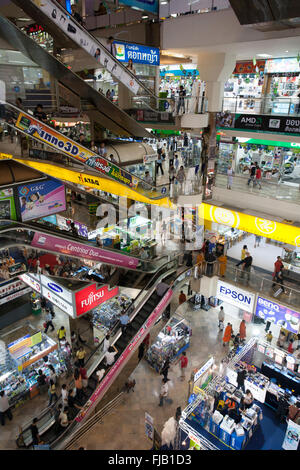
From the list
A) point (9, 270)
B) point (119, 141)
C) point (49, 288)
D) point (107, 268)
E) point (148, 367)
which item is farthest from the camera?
point (119, 141)

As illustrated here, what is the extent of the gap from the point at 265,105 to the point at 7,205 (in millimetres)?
8892

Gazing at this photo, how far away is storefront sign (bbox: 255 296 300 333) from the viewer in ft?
35.0

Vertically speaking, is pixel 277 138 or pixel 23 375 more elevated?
pixel 277 138

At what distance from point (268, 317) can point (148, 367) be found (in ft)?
17.0

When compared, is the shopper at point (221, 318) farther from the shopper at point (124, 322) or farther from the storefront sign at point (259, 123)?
the storefront sign at point (259, 123)

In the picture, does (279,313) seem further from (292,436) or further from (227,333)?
(292,436)

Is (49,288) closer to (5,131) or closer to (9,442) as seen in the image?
(9,442)

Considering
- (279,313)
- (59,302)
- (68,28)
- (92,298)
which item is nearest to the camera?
(68,28)

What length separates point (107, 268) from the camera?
1081 cm

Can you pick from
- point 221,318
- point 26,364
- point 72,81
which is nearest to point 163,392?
point 221,318

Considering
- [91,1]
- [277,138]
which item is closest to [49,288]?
[277,138]

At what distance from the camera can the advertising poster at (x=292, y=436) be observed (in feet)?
28.9

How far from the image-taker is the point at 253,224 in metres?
11.7

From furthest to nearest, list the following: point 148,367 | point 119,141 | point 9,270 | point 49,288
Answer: point 119,141 < point 148,367 < point 49,288 < point 9,270
